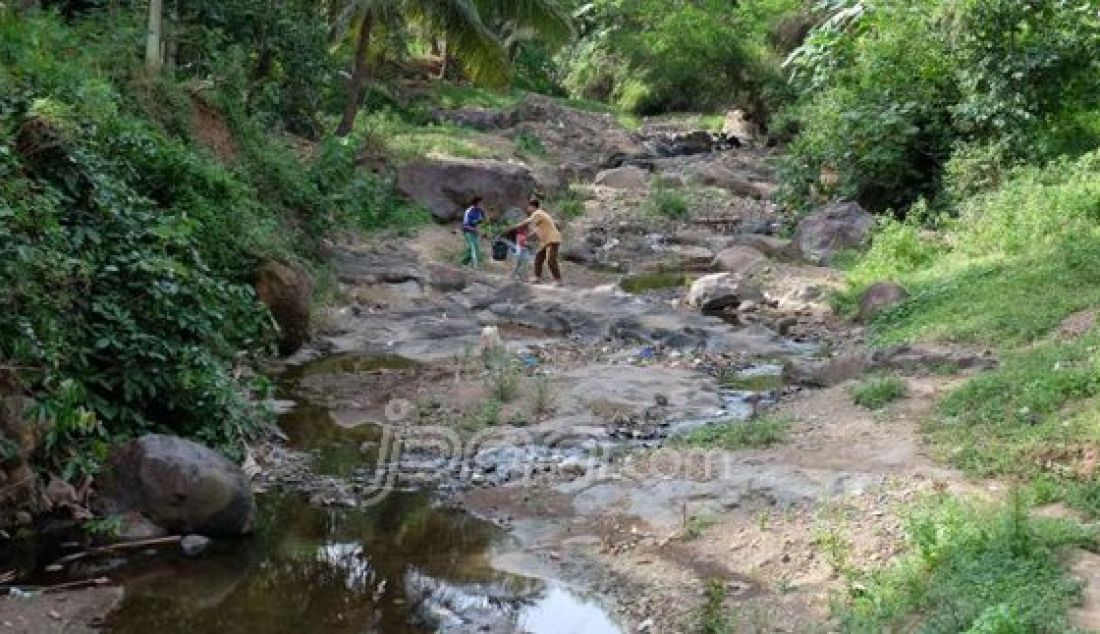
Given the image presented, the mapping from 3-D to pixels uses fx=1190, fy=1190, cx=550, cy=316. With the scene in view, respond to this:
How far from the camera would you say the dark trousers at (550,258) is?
17.7 meters

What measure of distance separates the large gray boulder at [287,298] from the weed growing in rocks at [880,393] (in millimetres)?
5878

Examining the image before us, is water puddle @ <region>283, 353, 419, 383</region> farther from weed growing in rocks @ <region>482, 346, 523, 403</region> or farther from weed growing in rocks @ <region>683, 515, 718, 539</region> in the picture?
weed growing in rocks @ <region>683, 515, 718, 539</region>

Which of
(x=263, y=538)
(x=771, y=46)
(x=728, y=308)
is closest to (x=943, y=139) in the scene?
(x=728, y=308)

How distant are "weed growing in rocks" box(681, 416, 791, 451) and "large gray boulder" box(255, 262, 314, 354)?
4.92 meters

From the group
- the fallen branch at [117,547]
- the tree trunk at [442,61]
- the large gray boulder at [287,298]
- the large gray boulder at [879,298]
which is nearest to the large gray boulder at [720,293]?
the large gray boulder at [879,298]

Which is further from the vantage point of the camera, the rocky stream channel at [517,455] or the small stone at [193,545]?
the small stone at [193,545]

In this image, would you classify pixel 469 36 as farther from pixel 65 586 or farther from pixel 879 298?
pixel 65 586

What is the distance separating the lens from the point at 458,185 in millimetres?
Answer: 21531

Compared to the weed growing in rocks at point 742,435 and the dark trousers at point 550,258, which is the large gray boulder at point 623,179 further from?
the weed growing in rocks at point 742,435

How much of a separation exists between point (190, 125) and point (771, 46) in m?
28.3

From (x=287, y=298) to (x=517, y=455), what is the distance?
4094 millimetres

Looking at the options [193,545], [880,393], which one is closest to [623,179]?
[880,393]

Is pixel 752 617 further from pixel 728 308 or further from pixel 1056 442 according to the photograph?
pixel 728 308

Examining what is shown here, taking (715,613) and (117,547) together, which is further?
(117,547)
